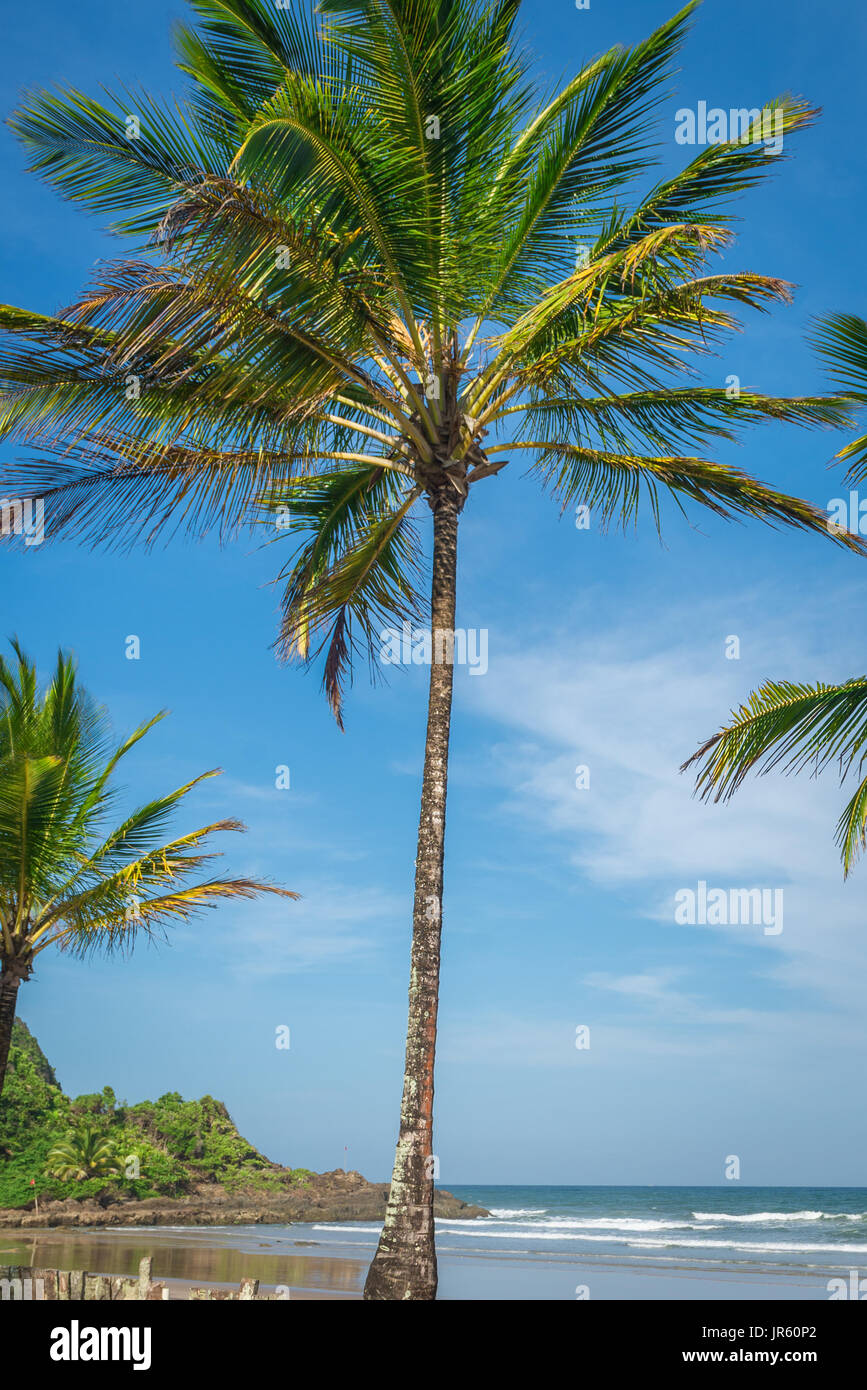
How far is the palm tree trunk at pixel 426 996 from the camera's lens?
8.06 m

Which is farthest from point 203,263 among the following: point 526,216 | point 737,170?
point 737,170

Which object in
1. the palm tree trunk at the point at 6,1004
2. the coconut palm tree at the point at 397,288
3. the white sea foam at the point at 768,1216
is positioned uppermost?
the coconut palm tree at the point at 397,288

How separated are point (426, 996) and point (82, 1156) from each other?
24.5 m

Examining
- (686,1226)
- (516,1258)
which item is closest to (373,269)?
(516,1258)

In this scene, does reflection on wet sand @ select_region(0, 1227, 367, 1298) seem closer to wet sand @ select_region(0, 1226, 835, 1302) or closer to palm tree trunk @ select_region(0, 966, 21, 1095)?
wet sand @ select_region(0, 1226, 835, 1302)

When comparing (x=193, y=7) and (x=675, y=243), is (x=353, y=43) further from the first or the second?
(x=675, y=243)

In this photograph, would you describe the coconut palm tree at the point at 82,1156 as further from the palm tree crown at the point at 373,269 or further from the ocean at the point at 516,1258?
the palm tree crown at the point at 373,269

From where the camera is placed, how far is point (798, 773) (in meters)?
8.59

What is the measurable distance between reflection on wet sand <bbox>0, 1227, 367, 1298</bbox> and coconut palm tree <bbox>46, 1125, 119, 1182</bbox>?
451 cm

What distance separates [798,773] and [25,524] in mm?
7091

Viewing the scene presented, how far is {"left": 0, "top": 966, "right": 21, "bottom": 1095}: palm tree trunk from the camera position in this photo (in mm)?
12797

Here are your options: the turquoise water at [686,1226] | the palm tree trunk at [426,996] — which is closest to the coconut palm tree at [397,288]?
the palm tree trunk at [426,996]

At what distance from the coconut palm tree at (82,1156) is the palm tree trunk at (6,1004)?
18026mm

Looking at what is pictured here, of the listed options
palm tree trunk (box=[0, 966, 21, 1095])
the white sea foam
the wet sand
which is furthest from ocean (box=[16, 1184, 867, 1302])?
the white sea foam
